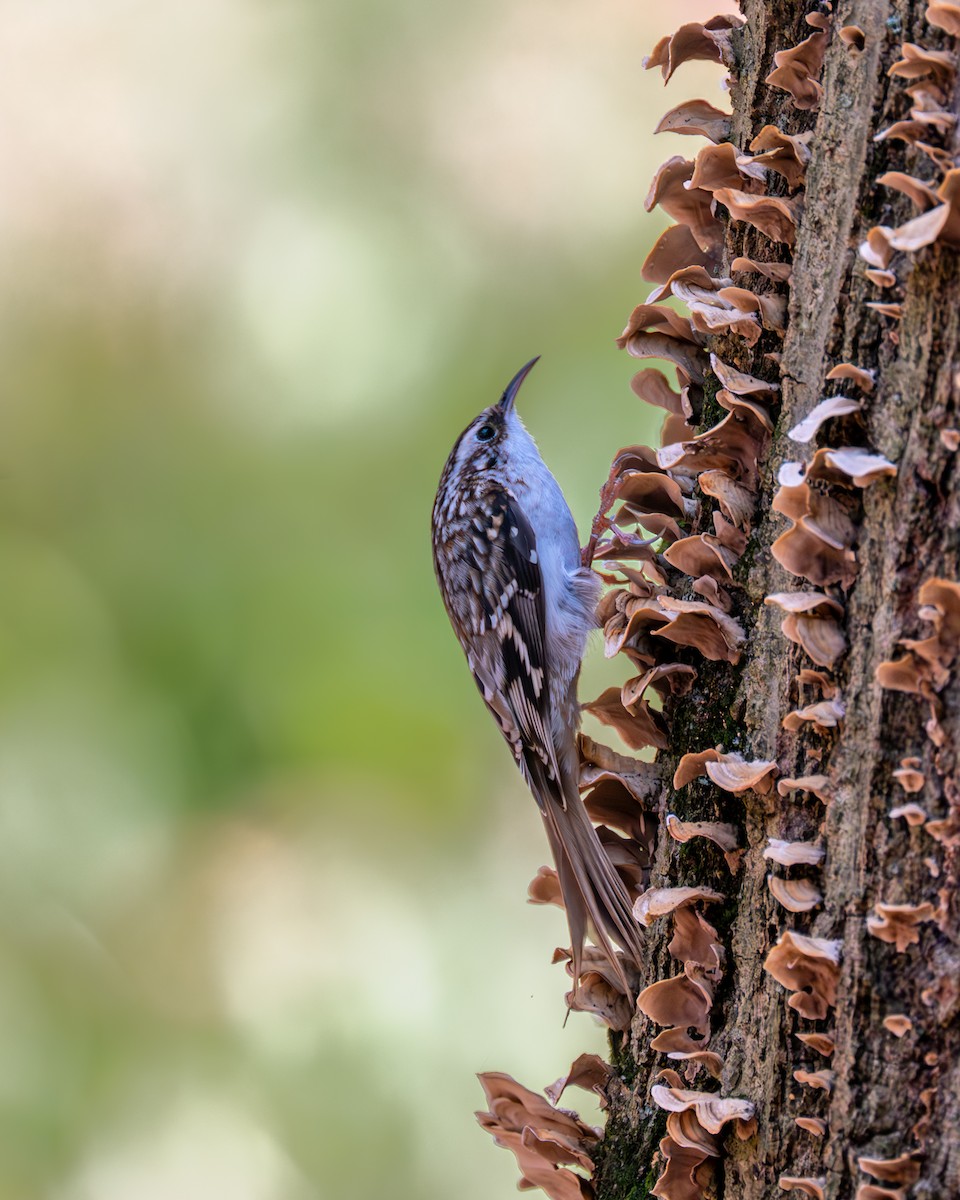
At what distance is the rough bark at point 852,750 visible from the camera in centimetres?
125

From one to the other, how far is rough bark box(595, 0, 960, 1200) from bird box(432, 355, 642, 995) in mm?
889

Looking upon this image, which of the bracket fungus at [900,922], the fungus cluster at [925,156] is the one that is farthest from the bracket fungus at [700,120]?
the bracket fungus at [900,922]

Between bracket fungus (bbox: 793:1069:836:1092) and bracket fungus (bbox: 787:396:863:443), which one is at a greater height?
bracket fungus (bbox: 787:396:863:443)

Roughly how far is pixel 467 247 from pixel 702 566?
2875 millimetres

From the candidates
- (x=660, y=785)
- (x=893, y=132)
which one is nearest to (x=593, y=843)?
(x=660, y=785)

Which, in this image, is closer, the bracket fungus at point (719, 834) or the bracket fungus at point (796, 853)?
the bracket fungus at point (796, 853)

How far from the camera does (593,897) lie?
201 centimetres

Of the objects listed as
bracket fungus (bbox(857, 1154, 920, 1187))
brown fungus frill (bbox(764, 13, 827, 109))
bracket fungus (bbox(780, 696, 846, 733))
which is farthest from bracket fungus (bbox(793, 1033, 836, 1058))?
brown fungus frill (bbox(764, 13, 827, 109))

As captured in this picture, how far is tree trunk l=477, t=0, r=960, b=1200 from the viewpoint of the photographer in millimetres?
1251

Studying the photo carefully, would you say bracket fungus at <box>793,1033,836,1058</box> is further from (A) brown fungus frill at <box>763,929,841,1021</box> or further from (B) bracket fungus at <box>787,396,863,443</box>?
(B) bracket fungus at <box>787,396,863,443</box>

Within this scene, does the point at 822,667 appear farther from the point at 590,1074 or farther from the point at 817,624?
the point at 590,1074

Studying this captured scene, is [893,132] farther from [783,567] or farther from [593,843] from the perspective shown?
[593,843]

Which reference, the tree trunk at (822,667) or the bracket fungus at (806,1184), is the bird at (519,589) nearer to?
the tree trunk at (822,667)

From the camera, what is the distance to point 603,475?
12.4ft
